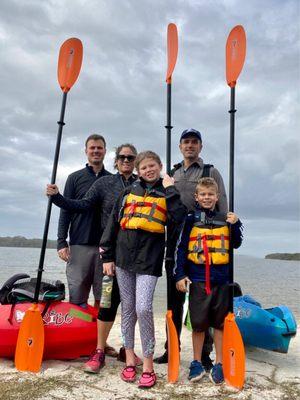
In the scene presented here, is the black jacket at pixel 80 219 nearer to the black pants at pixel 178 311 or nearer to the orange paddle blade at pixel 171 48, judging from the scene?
the black pants at pixel 178 311

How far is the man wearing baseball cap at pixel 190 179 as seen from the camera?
4000 mm

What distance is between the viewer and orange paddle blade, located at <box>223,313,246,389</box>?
351 cm

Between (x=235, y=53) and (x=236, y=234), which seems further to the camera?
(x=235, y=53)

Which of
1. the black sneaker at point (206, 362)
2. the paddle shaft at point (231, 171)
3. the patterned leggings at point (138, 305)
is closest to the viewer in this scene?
the patterned leggings at point (138, 305)

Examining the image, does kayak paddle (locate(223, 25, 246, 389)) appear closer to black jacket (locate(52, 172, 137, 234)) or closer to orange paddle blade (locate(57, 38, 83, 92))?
black jacket (locate(52, 172, 137, 234))

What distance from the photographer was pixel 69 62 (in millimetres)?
4914


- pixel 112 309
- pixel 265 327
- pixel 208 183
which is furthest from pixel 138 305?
pixel 265 327

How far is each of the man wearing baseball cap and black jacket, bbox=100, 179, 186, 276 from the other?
1.50 ft

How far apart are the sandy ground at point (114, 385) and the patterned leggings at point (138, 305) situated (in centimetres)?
35

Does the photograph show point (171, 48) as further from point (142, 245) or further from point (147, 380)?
point (147, 380)

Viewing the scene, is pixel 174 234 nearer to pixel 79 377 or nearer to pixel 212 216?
pixel 212 216

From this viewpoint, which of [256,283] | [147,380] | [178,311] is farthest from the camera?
[256,283]

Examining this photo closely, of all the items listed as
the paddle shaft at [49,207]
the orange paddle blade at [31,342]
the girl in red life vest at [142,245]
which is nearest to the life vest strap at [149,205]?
the girl in red life vest at [142,245]

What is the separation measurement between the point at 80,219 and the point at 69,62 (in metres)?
2.07
